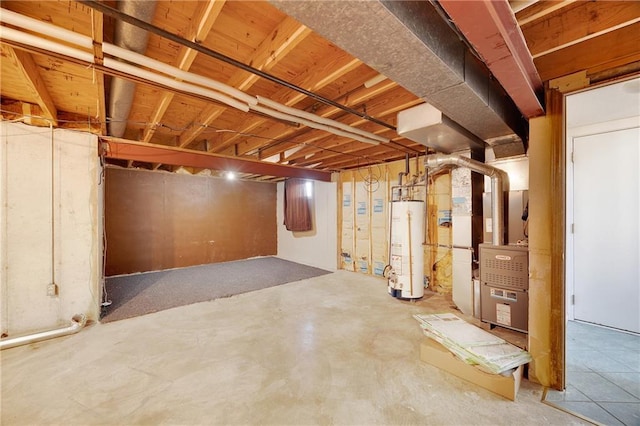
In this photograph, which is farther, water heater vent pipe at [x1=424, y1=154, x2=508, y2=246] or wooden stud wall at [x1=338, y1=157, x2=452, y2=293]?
wooden stud wall at [x1=338, y1=157, x2=452, y2=293]

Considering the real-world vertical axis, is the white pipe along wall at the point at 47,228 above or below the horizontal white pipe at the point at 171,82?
below

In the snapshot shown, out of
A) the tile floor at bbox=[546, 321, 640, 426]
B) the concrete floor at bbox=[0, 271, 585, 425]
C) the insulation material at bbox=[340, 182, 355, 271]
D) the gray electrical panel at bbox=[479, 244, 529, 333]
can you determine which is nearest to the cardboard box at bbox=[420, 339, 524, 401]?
the concrete floor at bbox=[0, 271, 585, 425]

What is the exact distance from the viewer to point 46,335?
7.69 feet

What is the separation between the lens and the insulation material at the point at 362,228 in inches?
196

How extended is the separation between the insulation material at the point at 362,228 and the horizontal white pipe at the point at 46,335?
13.8 feet

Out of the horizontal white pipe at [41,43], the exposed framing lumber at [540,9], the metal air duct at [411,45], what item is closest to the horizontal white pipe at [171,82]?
the horizontal white pipe at [41,43]

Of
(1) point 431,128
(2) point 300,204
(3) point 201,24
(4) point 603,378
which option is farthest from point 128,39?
(2) point 300,204

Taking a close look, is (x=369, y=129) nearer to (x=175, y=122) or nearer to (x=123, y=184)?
(x=175, y=122)

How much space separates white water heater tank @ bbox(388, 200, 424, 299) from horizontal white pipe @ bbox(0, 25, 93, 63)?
3375 millimetres

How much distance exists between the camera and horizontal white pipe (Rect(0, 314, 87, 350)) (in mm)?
2195

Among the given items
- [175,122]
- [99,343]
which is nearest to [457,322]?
[99,343]

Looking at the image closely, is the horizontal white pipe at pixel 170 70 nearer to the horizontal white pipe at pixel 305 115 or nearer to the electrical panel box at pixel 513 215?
the horizontal white pipe at pixel 305 115

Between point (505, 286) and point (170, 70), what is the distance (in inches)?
131

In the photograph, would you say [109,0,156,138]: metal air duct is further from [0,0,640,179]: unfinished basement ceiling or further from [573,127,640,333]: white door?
[573,127,640,333]: white door
